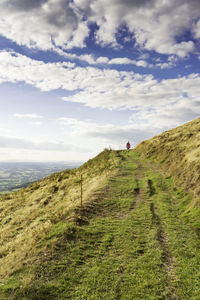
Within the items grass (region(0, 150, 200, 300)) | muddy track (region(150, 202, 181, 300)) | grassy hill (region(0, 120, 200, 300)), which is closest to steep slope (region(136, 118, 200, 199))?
grassy hill (region(0, 120, 200, 300))

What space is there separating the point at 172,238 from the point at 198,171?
7650 millimetres

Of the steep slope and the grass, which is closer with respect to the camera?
the grass

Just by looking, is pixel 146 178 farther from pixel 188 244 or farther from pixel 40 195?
pixel 40 195

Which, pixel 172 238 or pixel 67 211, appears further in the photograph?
pixel 67 211

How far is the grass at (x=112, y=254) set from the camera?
21.6 ft

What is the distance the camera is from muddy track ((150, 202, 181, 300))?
6566mm

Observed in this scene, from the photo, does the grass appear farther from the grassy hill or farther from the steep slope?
the steep slope

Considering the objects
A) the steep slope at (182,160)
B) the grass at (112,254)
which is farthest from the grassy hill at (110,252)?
the steep slope at (182,160)

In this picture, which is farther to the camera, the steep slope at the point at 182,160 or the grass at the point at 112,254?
the steep slope at the point at 182,160

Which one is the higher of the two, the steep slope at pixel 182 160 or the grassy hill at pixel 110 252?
the steep slope at pixel 182 160

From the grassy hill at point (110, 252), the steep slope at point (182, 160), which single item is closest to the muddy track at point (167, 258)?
the grassy hill at point (110, 252)

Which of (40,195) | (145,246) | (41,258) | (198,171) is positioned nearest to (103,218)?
(145,246)

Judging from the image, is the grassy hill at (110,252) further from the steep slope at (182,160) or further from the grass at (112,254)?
the steep slope at (182,160)

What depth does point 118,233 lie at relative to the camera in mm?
10281
